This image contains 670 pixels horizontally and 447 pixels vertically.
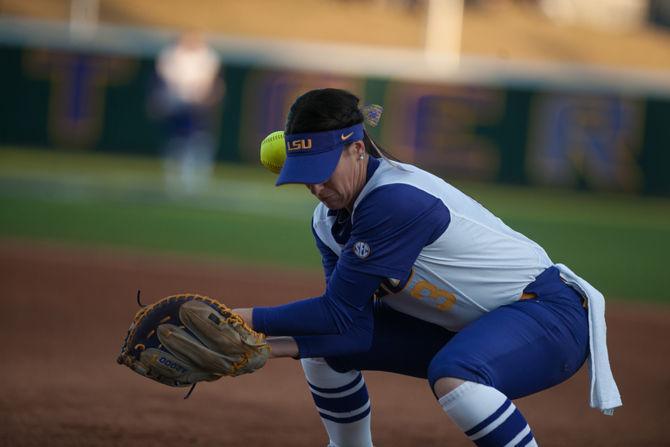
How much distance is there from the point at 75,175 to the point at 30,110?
130 inches

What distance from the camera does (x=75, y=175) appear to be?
1630 cm

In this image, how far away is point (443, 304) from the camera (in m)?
3.46

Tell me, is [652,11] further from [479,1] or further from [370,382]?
[370,382]

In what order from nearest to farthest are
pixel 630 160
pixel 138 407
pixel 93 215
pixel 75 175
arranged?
pixel 138 407 < pixel 93 215 < pixel 75 175 < pixel 630 160

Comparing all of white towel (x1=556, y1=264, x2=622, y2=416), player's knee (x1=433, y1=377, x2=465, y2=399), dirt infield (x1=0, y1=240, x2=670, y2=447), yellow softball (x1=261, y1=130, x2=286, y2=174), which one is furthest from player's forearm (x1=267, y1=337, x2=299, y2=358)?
dirt infield (x1=0, y1=240, x2=670, y2=447)

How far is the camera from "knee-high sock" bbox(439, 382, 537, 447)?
3.09 m

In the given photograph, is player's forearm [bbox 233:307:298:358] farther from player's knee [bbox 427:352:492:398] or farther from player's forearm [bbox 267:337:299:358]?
player's knee [bbox 427:352:492:398]

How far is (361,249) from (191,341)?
0.60 meters

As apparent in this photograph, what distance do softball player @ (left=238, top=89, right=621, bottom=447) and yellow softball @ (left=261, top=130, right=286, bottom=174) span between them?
0.88 ft

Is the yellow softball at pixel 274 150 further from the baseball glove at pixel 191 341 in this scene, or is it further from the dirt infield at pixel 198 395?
the dirt infield at pixel 198 395

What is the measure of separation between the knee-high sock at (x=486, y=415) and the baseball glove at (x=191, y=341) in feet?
2.10

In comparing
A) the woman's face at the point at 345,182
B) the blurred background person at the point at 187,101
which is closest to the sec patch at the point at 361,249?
the woman's face at the point at 345,182

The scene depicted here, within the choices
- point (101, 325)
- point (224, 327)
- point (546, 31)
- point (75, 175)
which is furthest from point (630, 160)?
point (224, 327)

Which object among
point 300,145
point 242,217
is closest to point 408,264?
point 300,145
